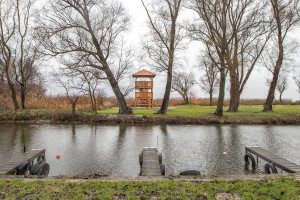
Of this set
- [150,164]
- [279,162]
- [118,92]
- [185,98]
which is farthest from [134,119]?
[185,98]

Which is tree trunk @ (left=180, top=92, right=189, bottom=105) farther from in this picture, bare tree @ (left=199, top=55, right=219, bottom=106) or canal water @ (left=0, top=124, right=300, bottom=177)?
canal water @ (left=0, top=124, right=300, bottom=177)

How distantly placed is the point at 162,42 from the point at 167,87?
12.9 feet

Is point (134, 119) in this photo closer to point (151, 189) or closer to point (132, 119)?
point (132, 119)

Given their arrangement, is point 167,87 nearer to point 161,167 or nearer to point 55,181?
point 161,167

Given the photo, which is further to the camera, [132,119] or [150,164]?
[132,119]

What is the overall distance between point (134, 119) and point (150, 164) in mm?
11495

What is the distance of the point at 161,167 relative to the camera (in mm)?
6320

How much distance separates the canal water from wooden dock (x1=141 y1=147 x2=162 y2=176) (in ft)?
1.61

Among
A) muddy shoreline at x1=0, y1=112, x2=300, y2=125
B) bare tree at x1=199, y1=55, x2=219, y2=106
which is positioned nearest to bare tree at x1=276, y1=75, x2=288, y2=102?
bare tree at x1=199, y1=55, x2=219, y2=106

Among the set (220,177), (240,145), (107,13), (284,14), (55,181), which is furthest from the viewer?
(284,14)

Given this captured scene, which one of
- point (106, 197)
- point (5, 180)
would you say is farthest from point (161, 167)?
point (5, 180)

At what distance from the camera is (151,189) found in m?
4.44

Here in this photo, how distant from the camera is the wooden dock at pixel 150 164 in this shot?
5828 mm

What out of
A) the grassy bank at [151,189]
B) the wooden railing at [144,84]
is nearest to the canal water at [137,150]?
the grassy bank at [151,189]
